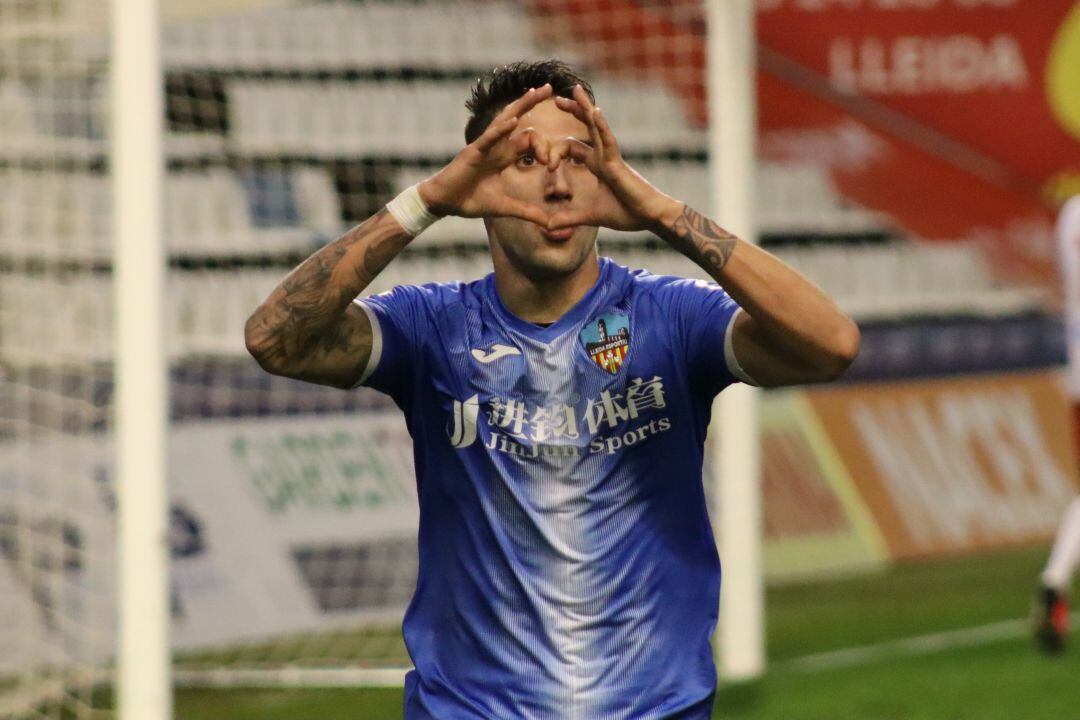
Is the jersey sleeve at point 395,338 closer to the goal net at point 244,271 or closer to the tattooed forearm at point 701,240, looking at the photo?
the tattooed forearm at point 701,240

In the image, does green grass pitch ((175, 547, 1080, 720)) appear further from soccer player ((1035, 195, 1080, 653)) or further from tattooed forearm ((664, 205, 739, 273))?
tattooed forearm ((664, 205, 739, 273))

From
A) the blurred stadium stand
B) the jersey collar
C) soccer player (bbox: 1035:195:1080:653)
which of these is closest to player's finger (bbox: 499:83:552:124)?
the jersey collar

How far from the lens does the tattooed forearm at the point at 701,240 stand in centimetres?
303

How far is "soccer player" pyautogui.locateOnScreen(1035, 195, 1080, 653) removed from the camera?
7730mm

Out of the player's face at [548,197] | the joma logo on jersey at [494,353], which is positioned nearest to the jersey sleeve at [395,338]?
the joma logo on jersey at [494,353]

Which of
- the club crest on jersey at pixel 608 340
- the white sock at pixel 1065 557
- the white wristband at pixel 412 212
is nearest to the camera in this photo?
the white wristband at pixel 412 212

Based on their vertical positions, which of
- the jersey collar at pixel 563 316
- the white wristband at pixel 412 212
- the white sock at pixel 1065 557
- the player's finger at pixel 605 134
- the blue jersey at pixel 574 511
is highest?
the player's finger at pixel 605 134

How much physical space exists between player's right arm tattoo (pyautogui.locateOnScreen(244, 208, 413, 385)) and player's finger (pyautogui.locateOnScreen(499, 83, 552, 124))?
0.30m

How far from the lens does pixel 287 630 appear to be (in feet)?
26.2

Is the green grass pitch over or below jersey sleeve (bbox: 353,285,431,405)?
below

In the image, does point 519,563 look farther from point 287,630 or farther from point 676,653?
point 287,630

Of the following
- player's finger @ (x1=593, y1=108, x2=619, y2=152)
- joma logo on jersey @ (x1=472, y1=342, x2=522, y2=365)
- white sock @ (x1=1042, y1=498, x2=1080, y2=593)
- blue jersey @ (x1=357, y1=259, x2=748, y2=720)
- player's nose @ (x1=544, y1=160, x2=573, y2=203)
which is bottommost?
white sock @ (x1=1042, y1=498, x2=1080, y2=593)

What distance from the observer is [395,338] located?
3.31 meters

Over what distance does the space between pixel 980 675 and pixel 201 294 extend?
3.95 m
